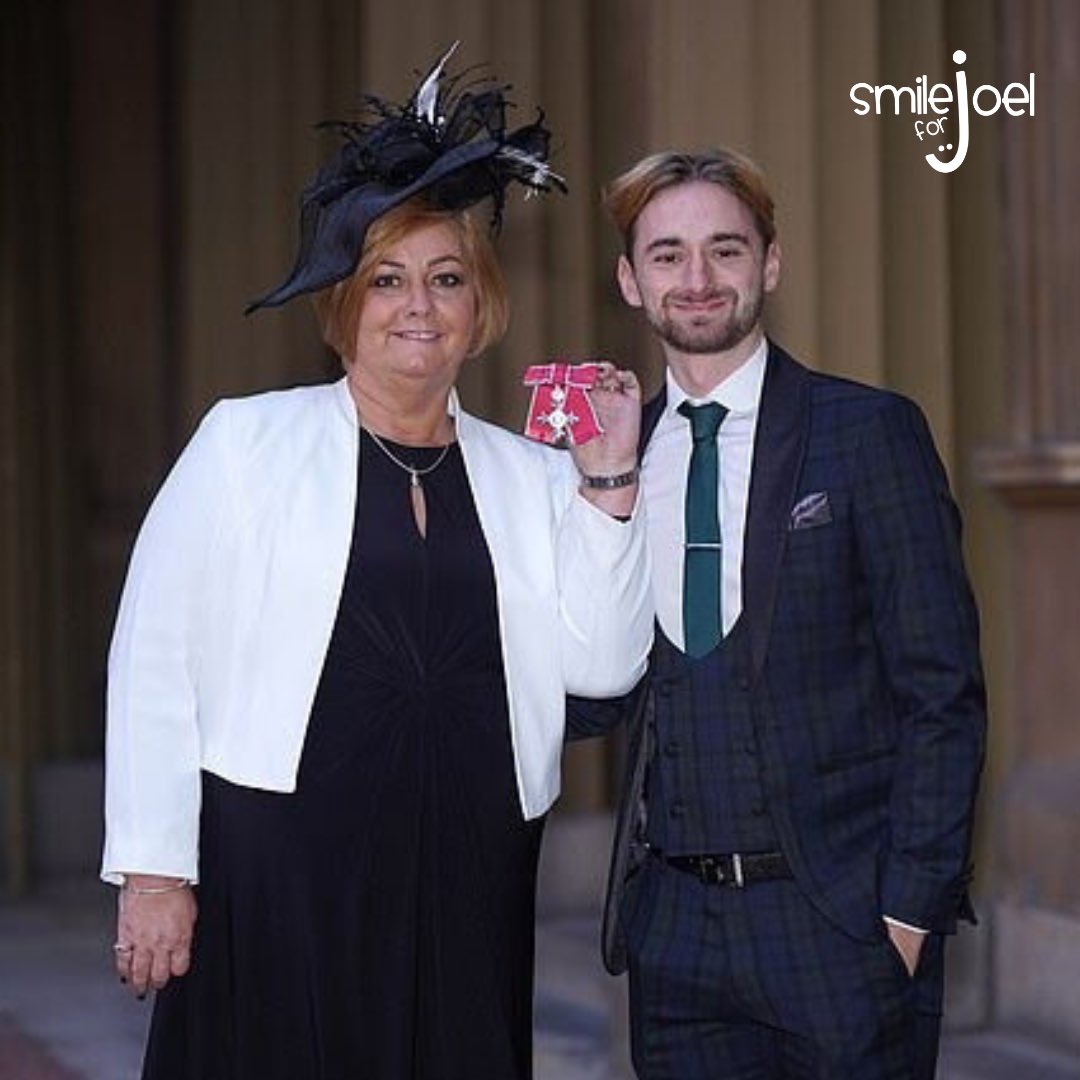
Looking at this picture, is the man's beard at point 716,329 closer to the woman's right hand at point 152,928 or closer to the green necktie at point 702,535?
the green necktie at point 702,535

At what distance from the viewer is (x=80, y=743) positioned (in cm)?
961

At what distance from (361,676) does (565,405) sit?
54 centimetres

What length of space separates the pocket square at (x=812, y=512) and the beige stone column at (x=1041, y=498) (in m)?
2.63

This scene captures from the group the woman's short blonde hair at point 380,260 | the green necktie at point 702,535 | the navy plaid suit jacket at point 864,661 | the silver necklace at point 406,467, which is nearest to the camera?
the navy plaid suit jacket at point 864,661

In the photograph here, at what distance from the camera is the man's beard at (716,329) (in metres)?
3.48

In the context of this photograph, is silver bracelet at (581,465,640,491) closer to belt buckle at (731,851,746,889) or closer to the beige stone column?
belt buckle at (731,851,746,889)

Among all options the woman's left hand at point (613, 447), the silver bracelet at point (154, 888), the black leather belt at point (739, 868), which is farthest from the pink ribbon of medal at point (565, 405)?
the silver bracelet at point (154, 888)

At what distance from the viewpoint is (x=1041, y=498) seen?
5.98 metres

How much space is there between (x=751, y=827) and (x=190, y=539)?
3.19 ft

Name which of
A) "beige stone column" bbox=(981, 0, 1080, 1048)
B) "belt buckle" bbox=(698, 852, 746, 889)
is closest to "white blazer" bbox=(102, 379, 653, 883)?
"belt buckle" bbox=(698, 852, 746, 889)

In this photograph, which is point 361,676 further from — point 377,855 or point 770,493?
point 770,493

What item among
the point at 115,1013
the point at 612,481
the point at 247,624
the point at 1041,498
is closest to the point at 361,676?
the point at 247,624

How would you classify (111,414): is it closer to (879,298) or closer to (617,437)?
(879,298)

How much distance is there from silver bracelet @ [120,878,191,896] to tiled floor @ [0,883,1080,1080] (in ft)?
7.18
